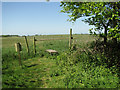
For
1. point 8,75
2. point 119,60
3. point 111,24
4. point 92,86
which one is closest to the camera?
point 92,86

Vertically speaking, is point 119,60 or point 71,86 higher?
point 119,60

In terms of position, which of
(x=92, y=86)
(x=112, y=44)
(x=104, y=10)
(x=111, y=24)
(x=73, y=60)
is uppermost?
(x=104, y=10)

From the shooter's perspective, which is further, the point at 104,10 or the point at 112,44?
the point at 112,44

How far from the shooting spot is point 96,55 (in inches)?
306

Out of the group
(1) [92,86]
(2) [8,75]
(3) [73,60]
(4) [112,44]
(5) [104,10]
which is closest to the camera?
(1) [92,86]

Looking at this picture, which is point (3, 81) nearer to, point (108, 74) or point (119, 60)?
point (108, 74)

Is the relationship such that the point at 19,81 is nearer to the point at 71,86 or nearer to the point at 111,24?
the point at 71,86

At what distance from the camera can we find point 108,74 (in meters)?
6.27

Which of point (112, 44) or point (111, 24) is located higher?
point (111, 24)

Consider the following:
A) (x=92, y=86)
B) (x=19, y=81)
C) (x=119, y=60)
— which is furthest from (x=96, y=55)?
(x=19, y=81)

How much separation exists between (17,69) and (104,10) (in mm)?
6024

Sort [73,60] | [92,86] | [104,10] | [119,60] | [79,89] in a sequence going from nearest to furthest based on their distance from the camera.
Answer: [79,89], [92,86], [104,10], [119,60], [73,60]

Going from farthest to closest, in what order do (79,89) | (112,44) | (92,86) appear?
(112,44), (92,86), (79,89)

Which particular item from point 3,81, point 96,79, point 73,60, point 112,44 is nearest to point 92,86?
point 96,79
